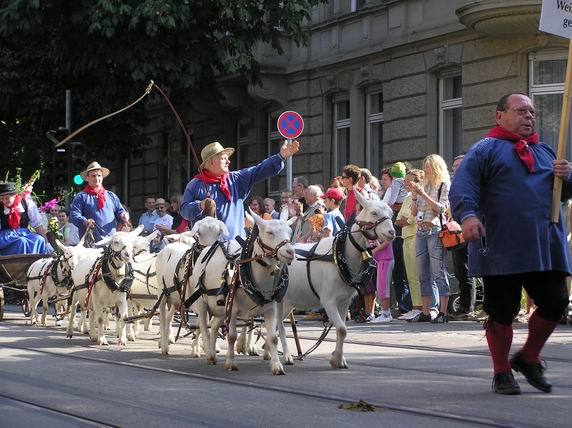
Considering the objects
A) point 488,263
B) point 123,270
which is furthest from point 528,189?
point 123,270

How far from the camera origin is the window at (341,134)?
31500 mm

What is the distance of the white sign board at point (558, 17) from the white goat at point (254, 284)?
287 centimetres

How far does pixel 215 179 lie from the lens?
44.3 ft

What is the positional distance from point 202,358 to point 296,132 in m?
8.21

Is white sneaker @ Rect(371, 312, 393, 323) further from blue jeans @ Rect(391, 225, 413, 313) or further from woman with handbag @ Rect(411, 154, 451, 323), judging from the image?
blue jeans @ Rect(391, 225, 413, 313)

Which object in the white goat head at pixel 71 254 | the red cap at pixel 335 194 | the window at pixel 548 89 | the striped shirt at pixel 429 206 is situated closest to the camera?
the striped shirt at pixel 429 206

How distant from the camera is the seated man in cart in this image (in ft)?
64.2

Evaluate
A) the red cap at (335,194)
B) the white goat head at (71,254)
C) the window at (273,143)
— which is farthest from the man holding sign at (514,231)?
the window at (273,143)

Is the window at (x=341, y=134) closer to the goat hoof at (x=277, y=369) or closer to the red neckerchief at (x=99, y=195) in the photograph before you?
the red neckerchief at (x=99, y=195)

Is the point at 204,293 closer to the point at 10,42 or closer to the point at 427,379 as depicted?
the point at 427,379

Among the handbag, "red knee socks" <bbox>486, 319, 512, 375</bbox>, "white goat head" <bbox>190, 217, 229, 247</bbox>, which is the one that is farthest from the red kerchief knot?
"red knee socks" <bbox>486, 319, 512, 375</bbox>

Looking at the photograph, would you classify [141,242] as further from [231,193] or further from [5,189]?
[5,189]

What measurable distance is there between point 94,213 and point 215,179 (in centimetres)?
392

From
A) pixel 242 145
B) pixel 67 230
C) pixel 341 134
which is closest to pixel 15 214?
pixel 67 230
